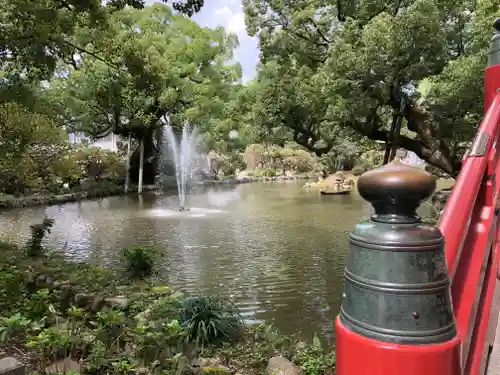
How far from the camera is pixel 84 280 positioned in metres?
4.65

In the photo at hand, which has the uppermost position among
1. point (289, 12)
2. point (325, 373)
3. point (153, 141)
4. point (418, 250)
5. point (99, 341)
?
point (289, 12)

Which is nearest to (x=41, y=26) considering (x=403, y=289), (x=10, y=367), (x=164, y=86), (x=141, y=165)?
(x=10, y=367)

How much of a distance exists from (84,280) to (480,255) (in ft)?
13.3

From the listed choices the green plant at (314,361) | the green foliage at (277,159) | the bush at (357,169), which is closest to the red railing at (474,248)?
the green plant at (314,361)

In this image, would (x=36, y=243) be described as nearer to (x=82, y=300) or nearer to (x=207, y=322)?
(x=82, y=300)

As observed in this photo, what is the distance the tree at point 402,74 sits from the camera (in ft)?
27.1

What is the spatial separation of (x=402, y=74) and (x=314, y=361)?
7578 mm

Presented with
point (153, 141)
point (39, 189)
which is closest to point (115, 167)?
point (153, 141)

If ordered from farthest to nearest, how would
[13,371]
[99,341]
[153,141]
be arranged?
[153,141]
[99,341]
[13,371]

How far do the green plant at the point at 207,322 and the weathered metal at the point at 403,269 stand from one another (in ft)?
8.43

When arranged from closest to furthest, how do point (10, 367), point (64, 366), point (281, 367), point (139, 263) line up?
1. point (10, 367)
2. point (64, 366)
3. point (281, 367)
4. point (139, 263)

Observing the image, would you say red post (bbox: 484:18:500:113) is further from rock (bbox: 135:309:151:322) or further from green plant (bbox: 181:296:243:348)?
rock (bbox: 135:309:151:322)

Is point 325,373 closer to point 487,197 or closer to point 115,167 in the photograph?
point 487,197

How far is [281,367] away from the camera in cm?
281
